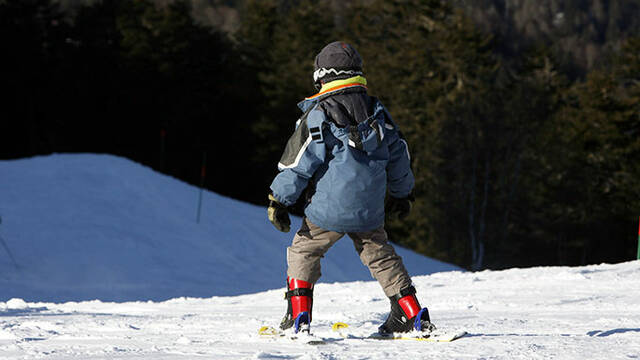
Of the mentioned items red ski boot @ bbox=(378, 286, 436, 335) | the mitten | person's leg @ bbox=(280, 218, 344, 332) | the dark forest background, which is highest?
the dark forest background

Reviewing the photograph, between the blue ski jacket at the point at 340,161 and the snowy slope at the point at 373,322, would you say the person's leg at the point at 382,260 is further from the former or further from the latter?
the snowy slope at the point at 373,322

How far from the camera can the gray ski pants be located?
3.96 m

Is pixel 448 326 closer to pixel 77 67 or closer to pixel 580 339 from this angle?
pixel 580 339

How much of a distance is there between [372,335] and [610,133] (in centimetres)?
2966

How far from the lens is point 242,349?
148 inches

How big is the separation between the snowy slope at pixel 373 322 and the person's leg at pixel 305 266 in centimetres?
19

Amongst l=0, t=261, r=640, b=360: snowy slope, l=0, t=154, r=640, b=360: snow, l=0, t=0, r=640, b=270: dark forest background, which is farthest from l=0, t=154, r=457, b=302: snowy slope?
l=0, t=0, r=640, b=270: dark forest background

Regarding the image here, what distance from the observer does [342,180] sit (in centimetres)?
378

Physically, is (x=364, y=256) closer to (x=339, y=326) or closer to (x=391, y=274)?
(x=391, y=274)

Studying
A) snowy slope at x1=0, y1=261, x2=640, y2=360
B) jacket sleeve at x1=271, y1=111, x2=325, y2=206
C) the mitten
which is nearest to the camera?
snowy slope at x1=0, y1=261, x2=640, y2=360

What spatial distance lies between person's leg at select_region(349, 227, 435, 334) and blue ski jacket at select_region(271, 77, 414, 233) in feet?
0.39

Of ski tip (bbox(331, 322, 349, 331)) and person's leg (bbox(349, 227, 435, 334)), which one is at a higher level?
person's leg (bbox(349, 227, 435, 334))

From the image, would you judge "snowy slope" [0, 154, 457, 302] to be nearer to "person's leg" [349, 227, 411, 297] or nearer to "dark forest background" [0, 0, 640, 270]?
"person's leg" [349, 227, 411, 297]

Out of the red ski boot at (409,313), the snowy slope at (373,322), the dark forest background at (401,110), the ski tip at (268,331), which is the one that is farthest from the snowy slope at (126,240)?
the dark forest background at (401,110)
